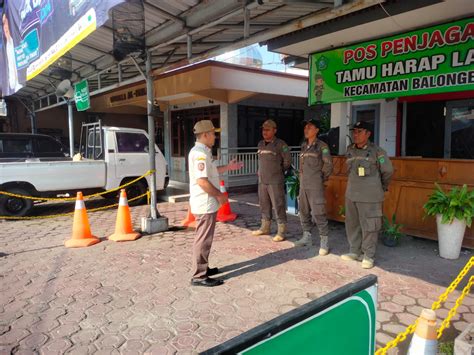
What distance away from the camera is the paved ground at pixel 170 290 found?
291 cm

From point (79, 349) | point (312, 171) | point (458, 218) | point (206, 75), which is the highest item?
point (206, 75)

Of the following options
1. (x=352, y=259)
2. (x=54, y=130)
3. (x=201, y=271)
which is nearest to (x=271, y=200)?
(x=352, y=259)

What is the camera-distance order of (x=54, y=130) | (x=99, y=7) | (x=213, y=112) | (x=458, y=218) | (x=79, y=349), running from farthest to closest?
(x=54, y=130), (x=213, y=112), (x=458, y=218), (x=99, y=7), (x=79, y=349)

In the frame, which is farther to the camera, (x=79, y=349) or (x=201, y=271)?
(x=201, y=271)

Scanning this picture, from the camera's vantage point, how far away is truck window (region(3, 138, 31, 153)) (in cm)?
896

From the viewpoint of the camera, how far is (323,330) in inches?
47.5

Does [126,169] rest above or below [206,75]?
below

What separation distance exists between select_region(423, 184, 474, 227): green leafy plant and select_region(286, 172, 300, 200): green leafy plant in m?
2.38

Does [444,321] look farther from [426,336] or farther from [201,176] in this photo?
[201,176]

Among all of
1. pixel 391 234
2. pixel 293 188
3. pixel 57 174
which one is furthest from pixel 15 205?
pixel 391 234

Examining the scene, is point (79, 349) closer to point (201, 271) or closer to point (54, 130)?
point (201, 271)

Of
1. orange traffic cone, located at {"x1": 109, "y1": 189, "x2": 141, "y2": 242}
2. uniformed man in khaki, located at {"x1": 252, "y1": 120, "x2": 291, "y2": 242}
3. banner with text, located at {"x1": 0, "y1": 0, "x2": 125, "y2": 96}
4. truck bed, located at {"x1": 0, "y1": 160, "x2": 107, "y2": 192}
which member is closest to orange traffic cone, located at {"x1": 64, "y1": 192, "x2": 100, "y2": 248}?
orange traffic cone, located at {"x1": 109, "y1": 189, "x2": 141, "y2": 242}

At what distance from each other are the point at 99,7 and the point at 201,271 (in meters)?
2.84

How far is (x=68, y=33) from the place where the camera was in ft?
13.3
